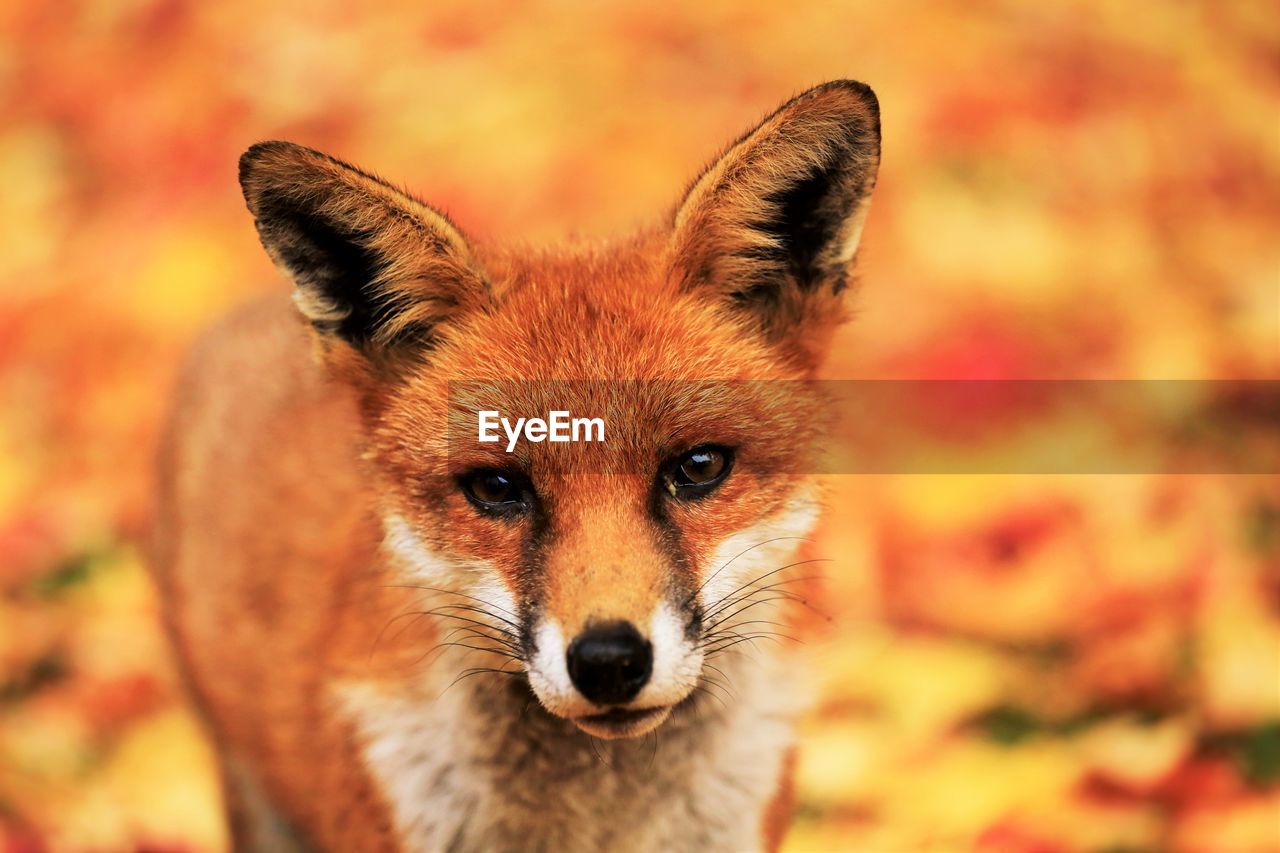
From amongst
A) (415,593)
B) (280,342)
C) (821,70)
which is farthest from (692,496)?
(821,70)

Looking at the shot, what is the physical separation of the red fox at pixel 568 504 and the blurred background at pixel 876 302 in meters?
0.54

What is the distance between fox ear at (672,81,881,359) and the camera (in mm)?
2668

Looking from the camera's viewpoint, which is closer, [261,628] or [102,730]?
[261,628]

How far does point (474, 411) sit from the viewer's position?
2713mm

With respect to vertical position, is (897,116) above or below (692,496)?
above

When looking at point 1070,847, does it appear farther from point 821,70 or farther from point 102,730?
point 821,70

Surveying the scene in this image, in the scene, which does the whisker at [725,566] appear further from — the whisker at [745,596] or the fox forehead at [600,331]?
the fox forehead at [600,331]

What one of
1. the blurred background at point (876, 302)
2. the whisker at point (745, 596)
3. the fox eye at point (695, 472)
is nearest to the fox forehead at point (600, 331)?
the fox eye at point (695, 472)

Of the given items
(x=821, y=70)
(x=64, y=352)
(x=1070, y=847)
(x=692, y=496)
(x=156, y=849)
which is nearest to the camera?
(x=692, y=496)

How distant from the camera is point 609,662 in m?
2.33

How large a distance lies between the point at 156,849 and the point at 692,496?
8.66 ft

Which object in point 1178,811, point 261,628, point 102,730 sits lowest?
point 102,730

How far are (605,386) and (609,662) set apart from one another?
58 centimetres

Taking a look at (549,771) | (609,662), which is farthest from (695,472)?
(549,771)
